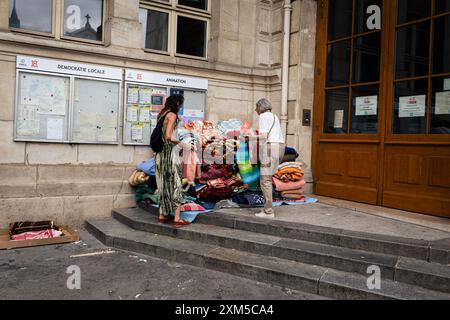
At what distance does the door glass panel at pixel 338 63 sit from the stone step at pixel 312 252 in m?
3.57

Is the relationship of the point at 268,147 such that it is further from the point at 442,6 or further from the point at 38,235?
the point at 38,235

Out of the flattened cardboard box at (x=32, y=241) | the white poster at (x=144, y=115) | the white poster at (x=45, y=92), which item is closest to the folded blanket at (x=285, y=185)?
the white poster at (x=144, y=115)

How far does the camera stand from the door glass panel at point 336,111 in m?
7.07

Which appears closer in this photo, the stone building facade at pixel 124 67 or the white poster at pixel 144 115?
the stone building facade at pixel 124 67

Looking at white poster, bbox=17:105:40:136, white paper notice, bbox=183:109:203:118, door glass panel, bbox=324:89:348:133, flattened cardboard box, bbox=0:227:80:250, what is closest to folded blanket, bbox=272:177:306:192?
door glass panel, bbox=324:89:348:133

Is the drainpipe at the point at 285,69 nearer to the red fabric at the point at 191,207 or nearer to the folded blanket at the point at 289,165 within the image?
the folded blanket at the point at 289,165

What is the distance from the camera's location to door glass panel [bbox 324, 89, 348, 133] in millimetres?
7070

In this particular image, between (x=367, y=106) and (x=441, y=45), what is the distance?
1.43 metres

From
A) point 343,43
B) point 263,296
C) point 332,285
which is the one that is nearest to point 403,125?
point 343,43

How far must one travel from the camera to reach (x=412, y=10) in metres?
6.08

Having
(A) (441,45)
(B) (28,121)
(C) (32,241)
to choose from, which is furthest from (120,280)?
(A) (441,45)

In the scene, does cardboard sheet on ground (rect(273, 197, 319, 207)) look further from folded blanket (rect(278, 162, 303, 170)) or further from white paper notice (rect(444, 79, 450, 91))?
white paper notice (rect(444, 79, 450, 91))

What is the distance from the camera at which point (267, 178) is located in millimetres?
5469
